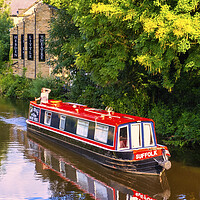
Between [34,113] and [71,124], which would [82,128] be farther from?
[34,113]

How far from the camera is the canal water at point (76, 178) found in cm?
1277

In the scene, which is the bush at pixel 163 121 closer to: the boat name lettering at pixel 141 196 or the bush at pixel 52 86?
the boat name lettering at pixel 141 196

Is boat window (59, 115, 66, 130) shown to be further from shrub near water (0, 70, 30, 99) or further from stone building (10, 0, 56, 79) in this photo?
shrub near water (0, 70, 30, 99)

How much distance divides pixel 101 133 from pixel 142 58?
3.20 m

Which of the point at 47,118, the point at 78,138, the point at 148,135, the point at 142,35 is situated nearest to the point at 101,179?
the point at 148,135

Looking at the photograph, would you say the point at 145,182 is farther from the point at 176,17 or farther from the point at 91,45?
the point at 91,45

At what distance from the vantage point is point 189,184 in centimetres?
1384

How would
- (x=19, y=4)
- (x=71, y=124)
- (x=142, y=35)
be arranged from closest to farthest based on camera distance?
1. (x=142, y=35)
2. (x=71, y=124)
3. (x=19, y=4)

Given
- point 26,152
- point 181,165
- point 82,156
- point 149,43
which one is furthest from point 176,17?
point 26,152

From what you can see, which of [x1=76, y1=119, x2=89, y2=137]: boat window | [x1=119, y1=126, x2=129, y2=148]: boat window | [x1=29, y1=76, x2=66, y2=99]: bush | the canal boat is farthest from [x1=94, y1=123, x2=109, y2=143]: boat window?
[x1=29, y1=76, x2=66, y2=99]: bush

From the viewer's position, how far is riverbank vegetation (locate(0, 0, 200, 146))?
14.6 m

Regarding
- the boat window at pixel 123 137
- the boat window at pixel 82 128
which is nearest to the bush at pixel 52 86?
the boat window at pixel 82 128

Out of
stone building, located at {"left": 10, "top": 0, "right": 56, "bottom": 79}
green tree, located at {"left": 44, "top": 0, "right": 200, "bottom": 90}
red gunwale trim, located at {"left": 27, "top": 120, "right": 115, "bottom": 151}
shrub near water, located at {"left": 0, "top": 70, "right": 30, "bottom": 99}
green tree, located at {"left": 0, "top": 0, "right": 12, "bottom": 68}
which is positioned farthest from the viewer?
green tree, located at {"left": 0, "top": 0, "right": 12, "bottom": 68}

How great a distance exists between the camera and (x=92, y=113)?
685 inches
